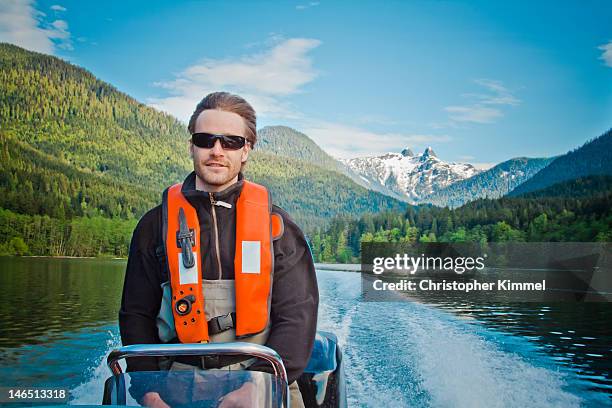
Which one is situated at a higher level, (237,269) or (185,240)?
(185,240)

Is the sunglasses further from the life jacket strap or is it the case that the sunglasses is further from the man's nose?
the life jacket strap

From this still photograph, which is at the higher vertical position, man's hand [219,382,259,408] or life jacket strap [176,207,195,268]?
life jacket strap [176,207,195,268]

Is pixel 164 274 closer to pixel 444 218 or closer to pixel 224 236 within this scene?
pixel 224 236

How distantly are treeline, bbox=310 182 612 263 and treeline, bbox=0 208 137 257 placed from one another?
105 feet

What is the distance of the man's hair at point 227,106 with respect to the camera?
8.61 ft

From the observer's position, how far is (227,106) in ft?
8.61

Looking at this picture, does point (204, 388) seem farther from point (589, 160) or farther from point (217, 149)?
point (589, 160)

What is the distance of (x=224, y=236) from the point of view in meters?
2.63

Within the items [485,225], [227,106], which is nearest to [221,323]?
[227,106]

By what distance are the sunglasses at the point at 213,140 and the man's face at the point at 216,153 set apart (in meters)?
0.01

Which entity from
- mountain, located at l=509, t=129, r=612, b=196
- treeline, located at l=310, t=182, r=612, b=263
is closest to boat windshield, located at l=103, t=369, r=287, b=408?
treeline, located at l=310, t=182, r=612, b=263

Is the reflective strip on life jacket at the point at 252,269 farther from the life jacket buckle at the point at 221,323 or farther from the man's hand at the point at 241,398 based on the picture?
the man's hand at the point at 241,398

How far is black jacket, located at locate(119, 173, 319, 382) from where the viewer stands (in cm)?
253

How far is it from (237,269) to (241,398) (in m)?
0.60
